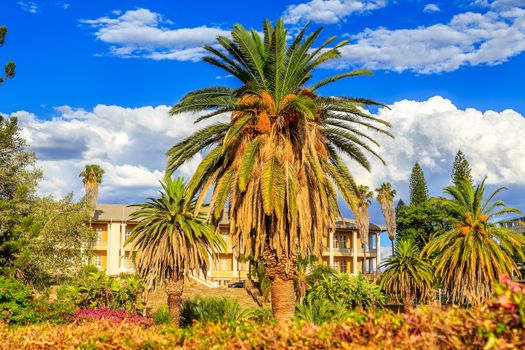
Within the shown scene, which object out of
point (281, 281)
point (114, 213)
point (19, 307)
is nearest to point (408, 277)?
point (281, 281)

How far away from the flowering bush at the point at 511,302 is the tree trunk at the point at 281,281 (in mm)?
15822

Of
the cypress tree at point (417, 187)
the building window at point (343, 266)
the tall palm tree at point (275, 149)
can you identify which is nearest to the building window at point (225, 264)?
the building window at point (343, 266)

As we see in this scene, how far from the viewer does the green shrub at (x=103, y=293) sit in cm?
3394

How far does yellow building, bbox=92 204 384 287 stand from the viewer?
67.4 metres

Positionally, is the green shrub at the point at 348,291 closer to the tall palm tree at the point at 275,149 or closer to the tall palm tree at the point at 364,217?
the tall palm tree at the point at 275,149

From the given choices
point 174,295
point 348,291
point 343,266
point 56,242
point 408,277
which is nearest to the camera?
point 174,295

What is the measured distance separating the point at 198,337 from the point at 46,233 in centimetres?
3577

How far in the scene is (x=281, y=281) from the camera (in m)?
22.3

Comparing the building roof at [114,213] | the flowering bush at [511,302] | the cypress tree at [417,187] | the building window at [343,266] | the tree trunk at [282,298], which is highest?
the cypress tree at [417,187]

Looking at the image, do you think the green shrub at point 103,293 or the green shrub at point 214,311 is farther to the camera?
the green shrub at point 103,293

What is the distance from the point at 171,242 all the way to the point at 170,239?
24cm

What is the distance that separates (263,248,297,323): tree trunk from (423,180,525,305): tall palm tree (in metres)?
17.6

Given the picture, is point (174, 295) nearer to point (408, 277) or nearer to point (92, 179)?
point (408, 277)

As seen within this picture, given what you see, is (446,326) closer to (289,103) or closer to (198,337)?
(198,337)
